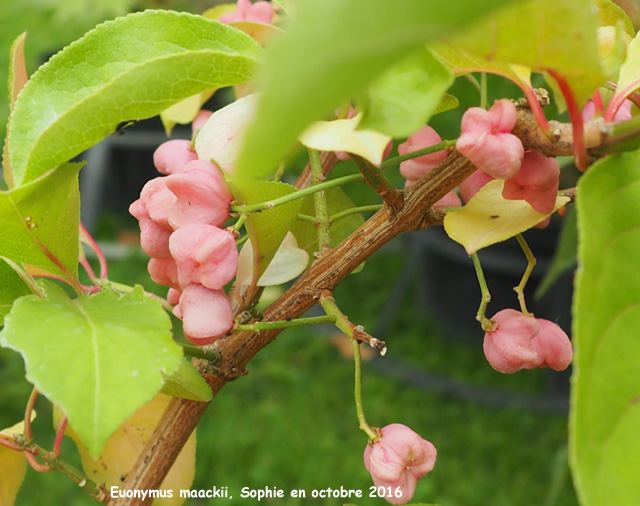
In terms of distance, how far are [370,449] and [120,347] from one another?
4.9 inches

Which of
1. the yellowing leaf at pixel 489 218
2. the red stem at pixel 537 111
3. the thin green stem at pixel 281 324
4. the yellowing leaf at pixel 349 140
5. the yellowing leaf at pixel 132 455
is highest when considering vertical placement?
the yellowing leaf at pixel 349 140

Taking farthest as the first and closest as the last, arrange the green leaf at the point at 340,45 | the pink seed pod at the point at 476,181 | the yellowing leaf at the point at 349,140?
the pink seed pod at the point at 476,181 → the yellowing leaf at the point at 349,140 → the green leaf at the point at 340,45

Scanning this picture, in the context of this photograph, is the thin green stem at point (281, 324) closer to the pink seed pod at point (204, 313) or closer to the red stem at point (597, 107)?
the pink seed pod at point (204, 313)

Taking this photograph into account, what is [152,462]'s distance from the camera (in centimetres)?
37

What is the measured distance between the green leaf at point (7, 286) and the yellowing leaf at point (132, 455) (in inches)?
4.9

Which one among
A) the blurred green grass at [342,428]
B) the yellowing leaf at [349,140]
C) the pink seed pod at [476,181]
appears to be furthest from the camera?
the blurred green grass at [342,428]

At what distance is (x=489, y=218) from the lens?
0.31m

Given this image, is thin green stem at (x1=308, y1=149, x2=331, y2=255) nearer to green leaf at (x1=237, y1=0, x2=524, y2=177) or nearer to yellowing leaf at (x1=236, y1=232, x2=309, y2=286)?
yellowing leaf at (x1=236, y1=232, x2=309, y2=286)

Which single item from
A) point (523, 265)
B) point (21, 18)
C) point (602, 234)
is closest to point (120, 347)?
point (602, 234)

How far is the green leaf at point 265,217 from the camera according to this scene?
0.31m

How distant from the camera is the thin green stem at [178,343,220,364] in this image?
326 millimetres

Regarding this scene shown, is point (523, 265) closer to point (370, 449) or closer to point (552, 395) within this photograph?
point (552, 395)

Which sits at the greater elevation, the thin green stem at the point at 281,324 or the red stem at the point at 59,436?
the thin green stem at the point at 281,324

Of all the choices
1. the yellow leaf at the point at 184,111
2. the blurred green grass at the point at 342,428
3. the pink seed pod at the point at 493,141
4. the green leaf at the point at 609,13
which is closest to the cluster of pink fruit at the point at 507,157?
the pink seed pod at the point at 493,141
